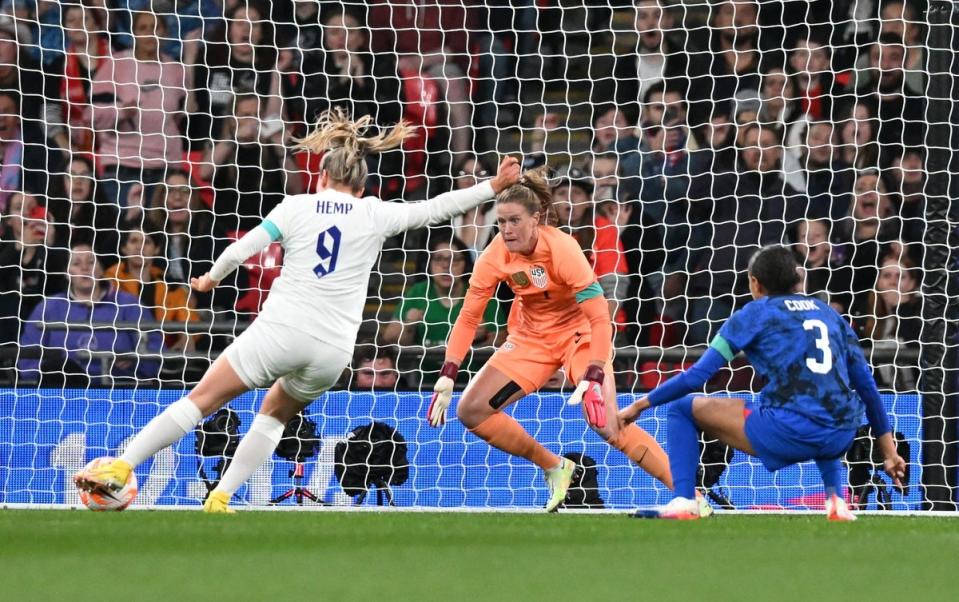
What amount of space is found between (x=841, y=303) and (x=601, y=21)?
2920mm

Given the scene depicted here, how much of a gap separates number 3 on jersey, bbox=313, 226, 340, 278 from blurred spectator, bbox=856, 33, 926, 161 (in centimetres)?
445

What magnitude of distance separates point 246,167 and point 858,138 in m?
3.94

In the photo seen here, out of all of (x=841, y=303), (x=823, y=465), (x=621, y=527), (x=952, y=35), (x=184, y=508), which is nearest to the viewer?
(x=621, y=527)

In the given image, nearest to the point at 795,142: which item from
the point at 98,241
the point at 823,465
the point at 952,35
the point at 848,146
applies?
the point at 848,146

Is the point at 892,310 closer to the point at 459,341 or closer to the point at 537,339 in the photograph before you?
the point at 537,339

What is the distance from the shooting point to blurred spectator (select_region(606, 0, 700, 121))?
1023 centimetres

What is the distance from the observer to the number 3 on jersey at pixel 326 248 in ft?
20.8

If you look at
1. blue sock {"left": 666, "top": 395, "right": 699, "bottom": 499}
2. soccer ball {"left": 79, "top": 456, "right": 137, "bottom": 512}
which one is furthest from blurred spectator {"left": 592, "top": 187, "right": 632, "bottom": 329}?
soccer ball {"left": 79, "top": 456, "right": 137, "bottom": 512}

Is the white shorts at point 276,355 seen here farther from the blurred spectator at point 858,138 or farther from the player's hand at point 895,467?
the blurred spectator at point 858,138

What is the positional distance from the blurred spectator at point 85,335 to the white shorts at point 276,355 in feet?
8.32

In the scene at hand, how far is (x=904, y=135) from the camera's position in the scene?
9.95 metres

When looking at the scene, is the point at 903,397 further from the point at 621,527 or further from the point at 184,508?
the point at 184,508

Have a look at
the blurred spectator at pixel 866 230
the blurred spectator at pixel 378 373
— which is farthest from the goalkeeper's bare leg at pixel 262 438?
the blurred spectator at pixel 866 230

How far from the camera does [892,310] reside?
9.20 metres
